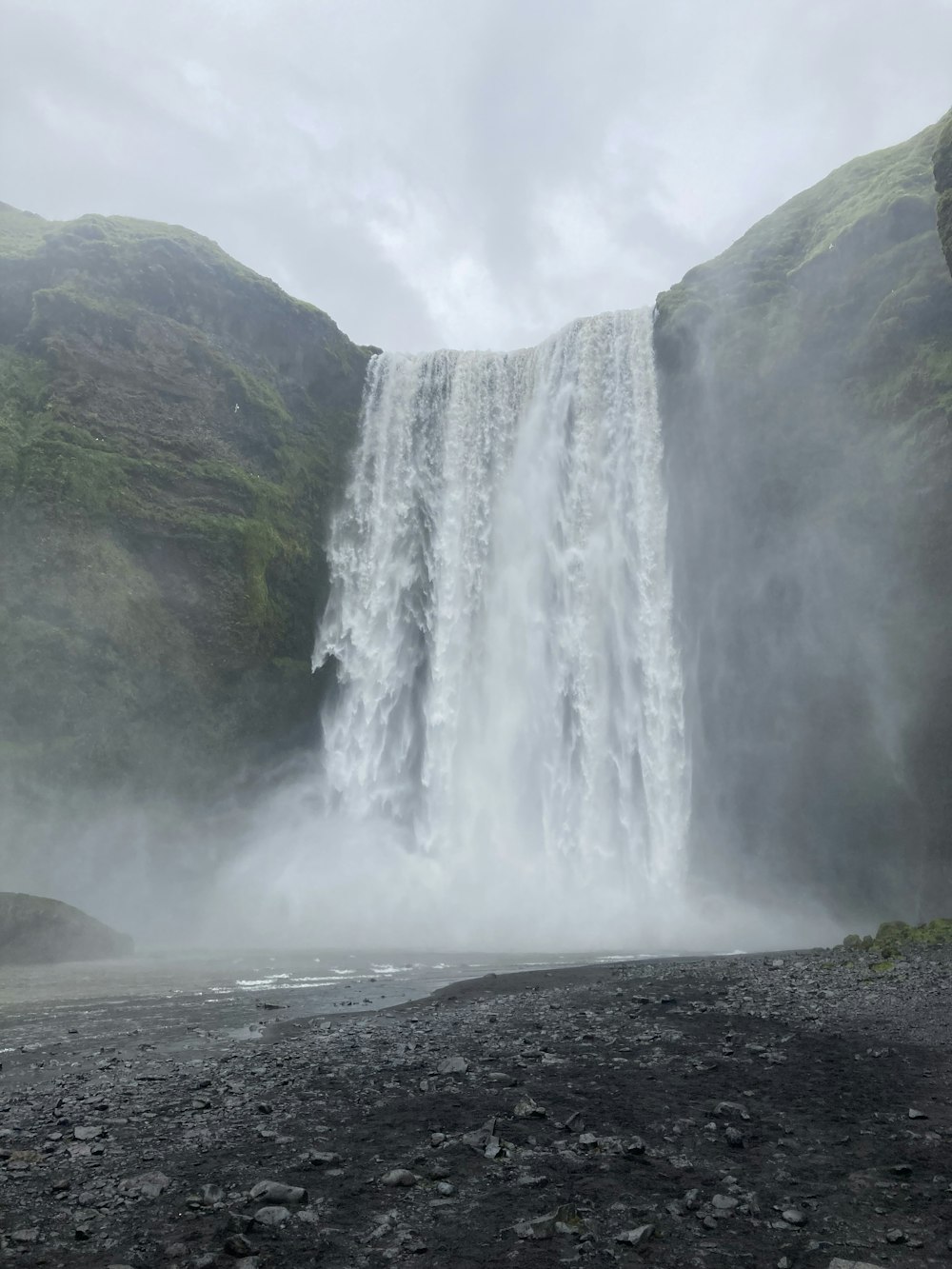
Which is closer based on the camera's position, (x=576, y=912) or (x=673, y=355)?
(x=576, y=912)

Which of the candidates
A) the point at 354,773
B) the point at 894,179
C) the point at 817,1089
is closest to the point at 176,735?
the point at 354,773

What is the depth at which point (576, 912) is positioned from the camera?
2952 cm

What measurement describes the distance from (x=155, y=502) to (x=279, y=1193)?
35347 mm

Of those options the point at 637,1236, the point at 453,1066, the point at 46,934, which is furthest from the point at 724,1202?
the point at 46,934

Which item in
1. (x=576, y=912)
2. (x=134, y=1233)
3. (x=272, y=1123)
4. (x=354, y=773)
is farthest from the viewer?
(x=354, y=773)

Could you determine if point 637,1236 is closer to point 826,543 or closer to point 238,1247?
point 238,1247

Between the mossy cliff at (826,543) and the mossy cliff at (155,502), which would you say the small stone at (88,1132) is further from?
the mossy cliff at (155,502)

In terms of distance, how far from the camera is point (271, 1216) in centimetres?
496

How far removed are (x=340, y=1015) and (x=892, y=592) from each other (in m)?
26.5

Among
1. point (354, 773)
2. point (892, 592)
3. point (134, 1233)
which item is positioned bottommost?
point (134, 1233)

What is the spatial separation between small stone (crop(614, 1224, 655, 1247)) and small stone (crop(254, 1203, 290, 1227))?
1959 mm

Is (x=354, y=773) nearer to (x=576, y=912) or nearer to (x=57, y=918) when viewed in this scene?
(x=576, y=912)

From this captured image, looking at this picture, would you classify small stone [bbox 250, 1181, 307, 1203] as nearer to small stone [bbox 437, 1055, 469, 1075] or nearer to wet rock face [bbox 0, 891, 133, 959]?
small stone [bbox 437, 1055, 469, 1075]

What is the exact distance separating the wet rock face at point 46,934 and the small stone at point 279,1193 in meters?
19.5
